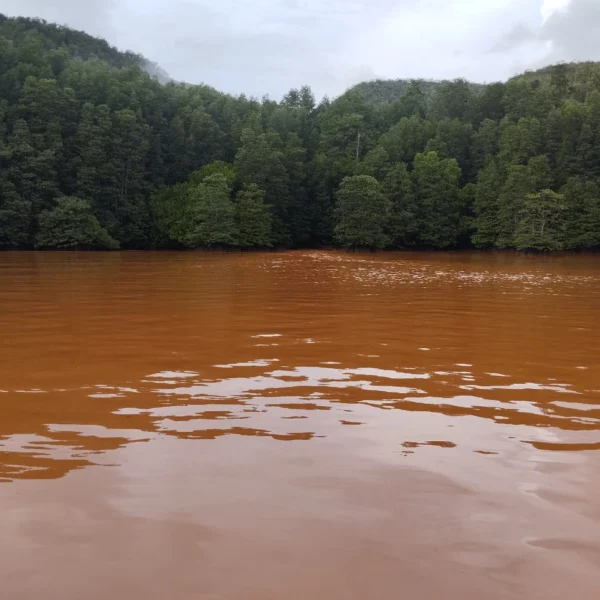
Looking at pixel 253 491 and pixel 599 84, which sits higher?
pixel 599 84

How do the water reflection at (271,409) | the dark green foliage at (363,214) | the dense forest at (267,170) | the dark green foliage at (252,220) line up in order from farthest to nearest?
the dark green foliage at (252,220) → the dark green foliage at (363,214) → the dense forest at (267,170) → the water reflection at (271,409)

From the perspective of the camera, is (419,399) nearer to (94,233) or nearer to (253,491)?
(253,491)

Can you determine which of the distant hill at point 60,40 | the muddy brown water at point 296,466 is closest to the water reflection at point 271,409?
the muddy brown water at point 296,466

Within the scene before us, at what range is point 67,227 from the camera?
130 ft

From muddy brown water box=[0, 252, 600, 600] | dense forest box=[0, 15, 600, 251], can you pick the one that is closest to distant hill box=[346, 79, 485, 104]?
dense forest box=[0, 15, 600, 251]

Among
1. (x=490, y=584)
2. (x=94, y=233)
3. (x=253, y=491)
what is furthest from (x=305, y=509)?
(x=94, y=233)

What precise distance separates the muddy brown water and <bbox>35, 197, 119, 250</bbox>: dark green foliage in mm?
34339

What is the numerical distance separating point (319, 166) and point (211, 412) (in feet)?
162

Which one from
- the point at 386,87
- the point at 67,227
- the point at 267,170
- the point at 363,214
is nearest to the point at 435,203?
the point at 363,214

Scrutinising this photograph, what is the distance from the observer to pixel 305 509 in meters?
2.84

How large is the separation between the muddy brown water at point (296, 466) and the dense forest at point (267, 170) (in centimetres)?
3642

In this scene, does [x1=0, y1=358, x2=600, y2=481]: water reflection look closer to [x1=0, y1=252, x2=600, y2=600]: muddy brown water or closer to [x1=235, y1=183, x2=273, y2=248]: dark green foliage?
[x1=0, y1=252, x2=600, y2=600]: muddy brown water

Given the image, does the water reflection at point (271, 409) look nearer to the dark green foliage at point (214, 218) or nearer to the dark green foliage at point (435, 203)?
the dark green foliage at point (214, 218)

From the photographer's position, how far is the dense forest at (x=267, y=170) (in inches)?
1671
